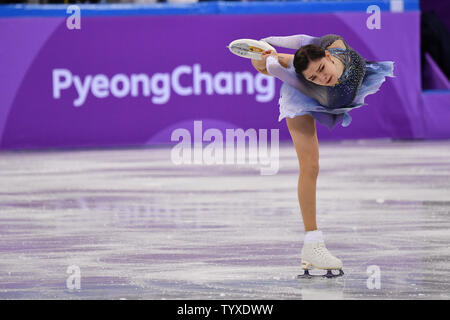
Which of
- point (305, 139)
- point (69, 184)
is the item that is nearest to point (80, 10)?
point (69, 184)

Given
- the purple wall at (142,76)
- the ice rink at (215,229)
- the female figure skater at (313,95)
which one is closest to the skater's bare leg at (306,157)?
the female figure skater at (313,95)

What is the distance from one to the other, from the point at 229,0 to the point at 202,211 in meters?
9.20

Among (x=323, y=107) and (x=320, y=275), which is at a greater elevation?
(x=323, y=107)

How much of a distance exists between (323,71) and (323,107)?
0.99 feet

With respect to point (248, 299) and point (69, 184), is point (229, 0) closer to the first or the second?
point (69, 184)

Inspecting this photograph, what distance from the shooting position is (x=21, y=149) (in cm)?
1577

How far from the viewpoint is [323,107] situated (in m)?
5.95

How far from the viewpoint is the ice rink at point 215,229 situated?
18.8ft

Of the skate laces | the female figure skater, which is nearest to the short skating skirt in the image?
the female figure skater

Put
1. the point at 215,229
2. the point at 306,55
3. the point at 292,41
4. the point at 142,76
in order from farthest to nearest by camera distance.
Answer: the point at 142,76
the point at 215,229
the point at 292,41
the point at 306,55

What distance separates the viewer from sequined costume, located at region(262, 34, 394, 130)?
5.88 meters

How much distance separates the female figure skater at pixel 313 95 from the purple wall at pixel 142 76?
9915mm

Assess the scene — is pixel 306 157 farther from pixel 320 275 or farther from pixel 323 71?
pixel 320 275

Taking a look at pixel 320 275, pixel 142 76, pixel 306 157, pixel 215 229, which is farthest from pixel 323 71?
pixel 142 76
